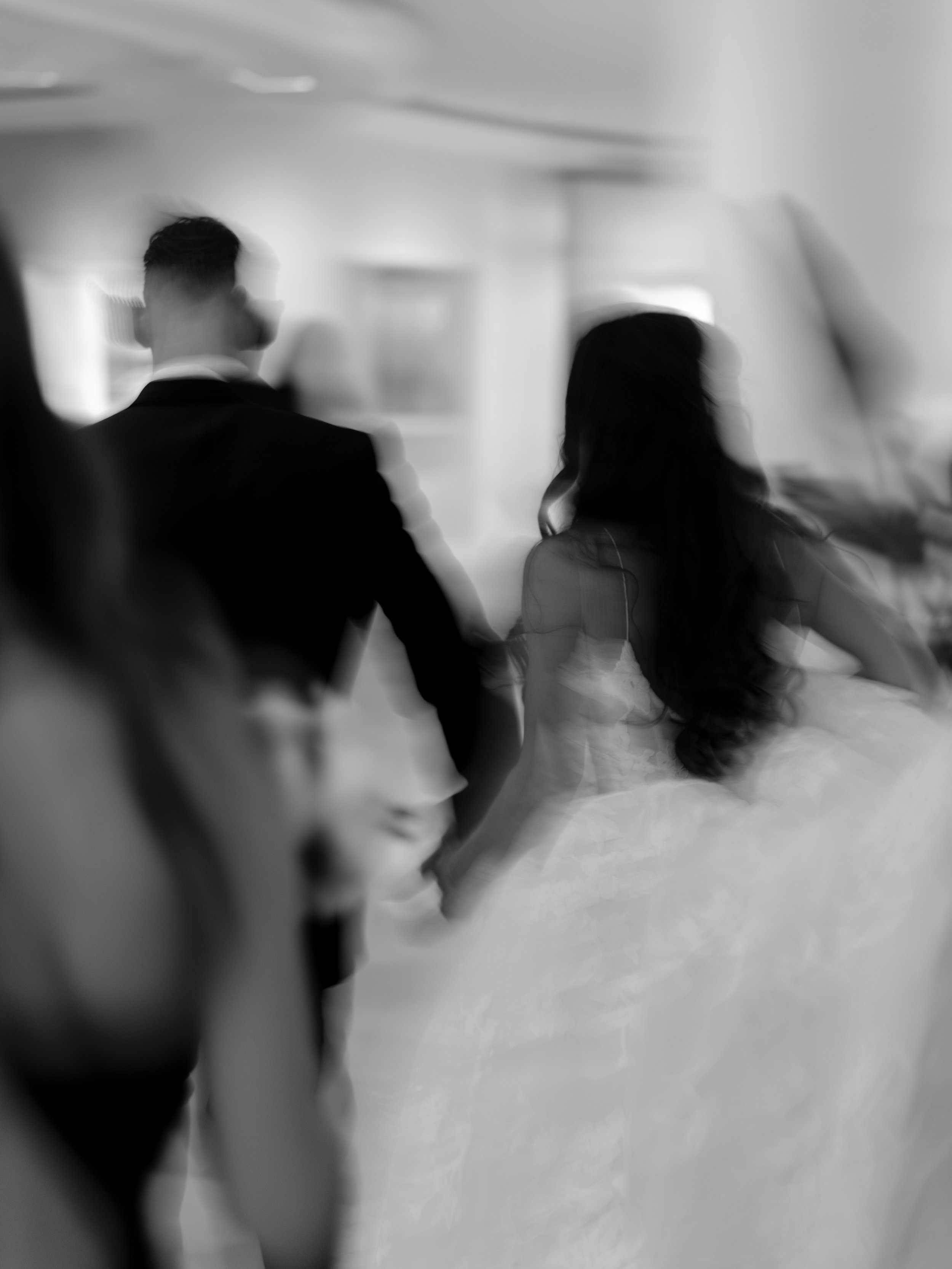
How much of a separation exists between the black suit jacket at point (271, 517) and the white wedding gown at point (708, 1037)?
449mm

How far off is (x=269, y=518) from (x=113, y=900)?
1211mm

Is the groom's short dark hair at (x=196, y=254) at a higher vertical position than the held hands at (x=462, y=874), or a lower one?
higher

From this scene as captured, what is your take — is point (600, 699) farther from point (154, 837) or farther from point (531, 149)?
point (531, 149)

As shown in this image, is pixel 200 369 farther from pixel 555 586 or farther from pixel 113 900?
pixel 113 900

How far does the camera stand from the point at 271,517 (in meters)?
1.82

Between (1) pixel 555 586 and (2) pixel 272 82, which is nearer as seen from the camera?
(1) pixel 555 586

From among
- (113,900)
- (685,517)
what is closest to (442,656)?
(685,517)

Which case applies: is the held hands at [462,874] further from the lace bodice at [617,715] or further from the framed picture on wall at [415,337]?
the framed picture on wall at [415,337]

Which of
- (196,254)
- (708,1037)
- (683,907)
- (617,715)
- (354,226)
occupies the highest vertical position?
(196,254)

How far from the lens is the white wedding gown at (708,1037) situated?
1.50 m

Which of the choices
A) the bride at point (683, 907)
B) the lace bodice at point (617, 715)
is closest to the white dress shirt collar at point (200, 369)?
the bride at point (683, 907)

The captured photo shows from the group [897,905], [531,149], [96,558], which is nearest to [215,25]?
[531,149]

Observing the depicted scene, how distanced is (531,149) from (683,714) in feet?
20.5

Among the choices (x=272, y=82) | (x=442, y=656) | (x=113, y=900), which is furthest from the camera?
(x=272, y=82)
